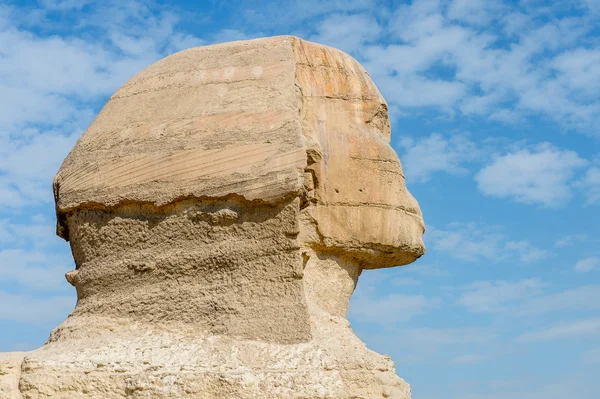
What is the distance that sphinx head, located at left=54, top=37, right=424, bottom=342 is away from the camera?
618 cm

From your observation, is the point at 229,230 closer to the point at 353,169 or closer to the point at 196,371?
the point at 196,371

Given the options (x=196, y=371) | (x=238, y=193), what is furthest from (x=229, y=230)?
(x=196, y=371)

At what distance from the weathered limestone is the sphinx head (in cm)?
1

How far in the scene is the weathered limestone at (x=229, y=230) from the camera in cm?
595

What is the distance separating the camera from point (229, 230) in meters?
6.32

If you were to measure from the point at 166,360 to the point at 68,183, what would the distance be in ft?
6.05

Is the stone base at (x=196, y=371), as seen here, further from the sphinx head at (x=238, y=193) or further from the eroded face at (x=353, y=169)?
the eroded face at (x=353, y=169)

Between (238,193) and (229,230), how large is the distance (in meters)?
0.28

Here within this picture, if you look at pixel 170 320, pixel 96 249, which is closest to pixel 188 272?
pixel 170 320

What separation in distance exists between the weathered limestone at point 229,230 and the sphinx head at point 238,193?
0.01 meters

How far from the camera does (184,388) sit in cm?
580

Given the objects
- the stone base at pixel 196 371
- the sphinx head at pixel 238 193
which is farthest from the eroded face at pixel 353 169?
the stone base at pixel 196 371

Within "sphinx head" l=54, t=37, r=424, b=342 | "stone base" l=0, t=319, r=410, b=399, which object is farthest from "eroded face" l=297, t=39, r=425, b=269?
"stone base" l=0, t=319, r=410, b=399

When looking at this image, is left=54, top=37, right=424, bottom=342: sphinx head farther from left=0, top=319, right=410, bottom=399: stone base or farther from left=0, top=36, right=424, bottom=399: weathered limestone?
left=0, top=319, right=410, bottom=399: stone base
